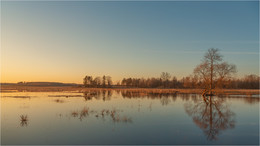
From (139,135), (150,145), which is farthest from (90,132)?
(150,145)

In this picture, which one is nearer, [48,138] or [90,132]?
[48,138]

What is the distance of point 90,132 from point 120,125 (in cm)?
227

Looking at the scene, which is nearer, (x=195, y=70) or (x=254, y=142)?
(x=254, y=142)

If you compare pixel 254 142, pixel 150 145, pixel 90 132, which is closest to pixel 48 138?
pixel 90 132

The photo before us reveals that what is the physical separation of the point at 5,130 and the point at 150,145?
8.77 m

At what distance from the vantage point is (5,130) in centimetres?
1056

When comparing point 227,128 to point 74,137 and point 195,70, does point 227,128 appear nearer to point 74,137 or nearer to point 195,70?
point 74,137

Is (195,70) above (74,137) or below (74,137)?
above

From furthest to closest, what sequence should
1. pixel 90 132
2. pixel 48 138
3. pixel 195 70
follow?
pixel 195 70 → pixel 90 132 → pixel 48 138

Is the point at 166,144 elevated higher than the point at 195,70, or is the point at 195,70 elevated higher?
the point at 195,70

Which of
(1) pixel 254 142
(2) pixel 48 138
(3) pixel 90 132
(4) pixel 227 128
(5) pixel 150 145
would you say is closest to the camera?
(5) pixel 150 145

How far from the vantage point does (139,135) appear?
958 centimetres

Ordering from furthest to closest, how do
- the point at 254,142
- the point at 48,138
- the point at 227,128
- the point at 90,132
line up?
the point at 227,128, the point at 90,132, the point at 48,138, the point at 254,142

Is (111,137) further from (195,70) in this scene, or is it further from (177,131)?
(195,70)
